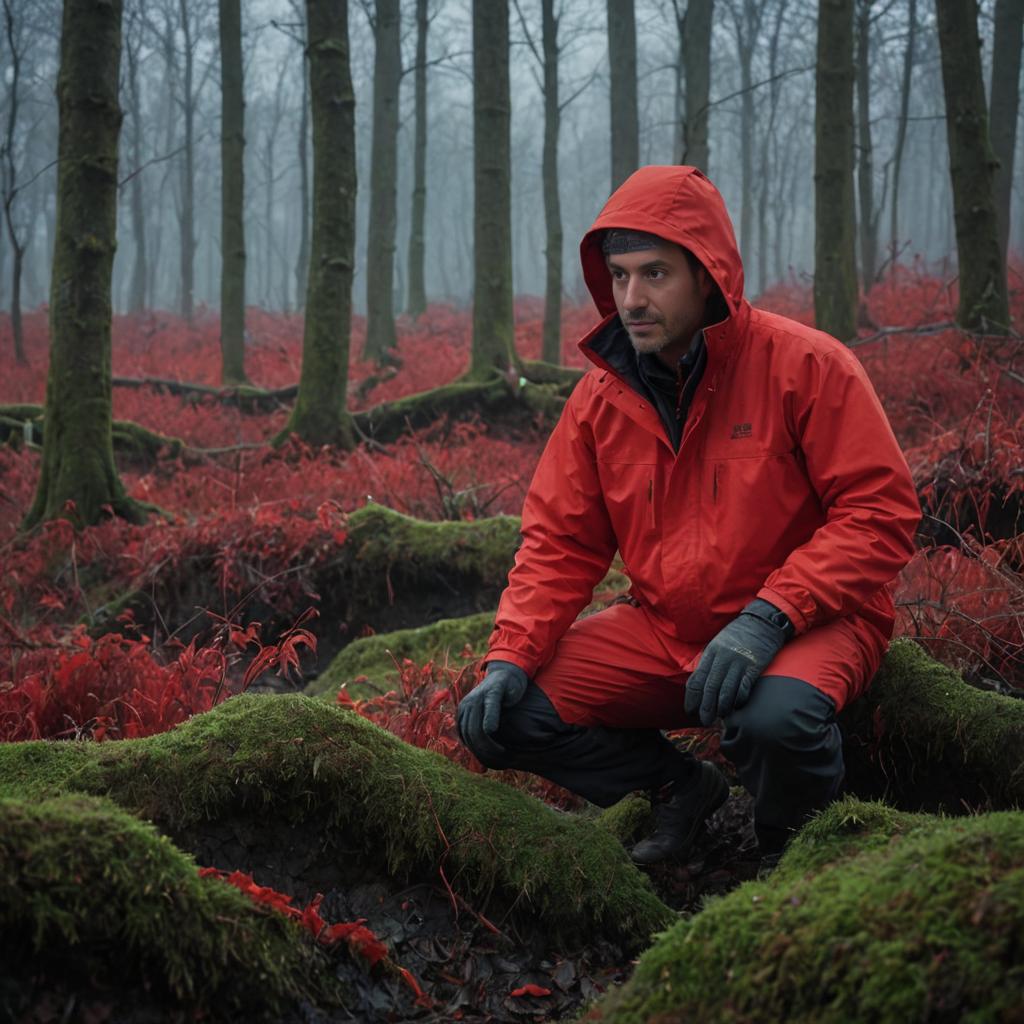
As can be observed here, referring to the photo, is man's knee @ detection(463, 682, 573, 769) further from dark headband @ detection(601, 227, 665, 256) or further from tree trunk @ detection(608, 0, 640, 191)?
tree trunk @ detection(608, 0, 640, 191)

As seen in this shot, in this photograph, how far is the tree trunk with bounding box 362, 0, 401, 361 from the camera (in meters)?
16.8

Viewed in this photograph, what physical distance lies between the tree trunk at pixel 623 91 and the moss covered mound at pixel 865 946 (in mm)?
13790

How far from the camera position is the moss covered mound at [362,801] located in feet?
9.43

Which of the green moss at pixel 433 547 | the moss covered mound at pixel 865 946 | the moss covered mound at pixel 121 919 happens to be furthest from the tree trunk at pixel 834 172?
the moss covered mound at pixel 121 919

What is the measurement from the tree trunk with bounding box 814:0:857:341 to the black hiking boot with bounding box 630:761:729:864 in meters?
7.77

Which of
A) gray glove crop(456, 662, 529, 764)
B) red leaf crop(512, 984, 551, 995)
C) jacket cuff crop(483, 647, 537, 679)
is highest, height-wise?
jacket cuff crop(483, 647, 537, 679)

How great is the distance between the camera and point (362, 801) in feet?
9.79

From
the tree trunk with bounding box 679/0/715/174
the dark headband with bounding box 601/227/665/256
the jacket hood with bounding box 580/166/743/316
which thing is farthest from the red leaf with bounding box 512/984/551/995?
the tree trunk with bounding box 679/0/715/174

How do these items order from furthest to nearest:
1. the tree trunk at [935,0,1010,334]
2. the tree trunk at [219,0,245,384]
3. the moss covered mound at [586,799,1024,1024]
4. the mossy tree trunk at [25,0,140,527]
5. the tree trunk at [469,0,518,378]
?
the tree trunk at [219,0,245,384] < the tree trunk at [469,0,518,378] < the tree trunk at [935,0,1010,334] < the mossy tree trunk at [25,0,140,527] < the moss covered mound at [586,799,1024,1024]

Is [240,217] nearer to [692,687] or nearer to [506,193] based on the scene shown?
[506,193]

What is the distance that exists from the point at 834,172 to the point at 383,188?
369 inches

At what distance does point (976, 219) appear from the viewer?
29.7ft

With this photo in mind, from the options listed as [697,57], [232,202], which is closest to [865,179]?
[697,57]

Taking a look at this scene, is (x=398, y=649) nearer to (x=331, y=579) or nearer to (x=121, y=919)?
(x=331, y=579)
